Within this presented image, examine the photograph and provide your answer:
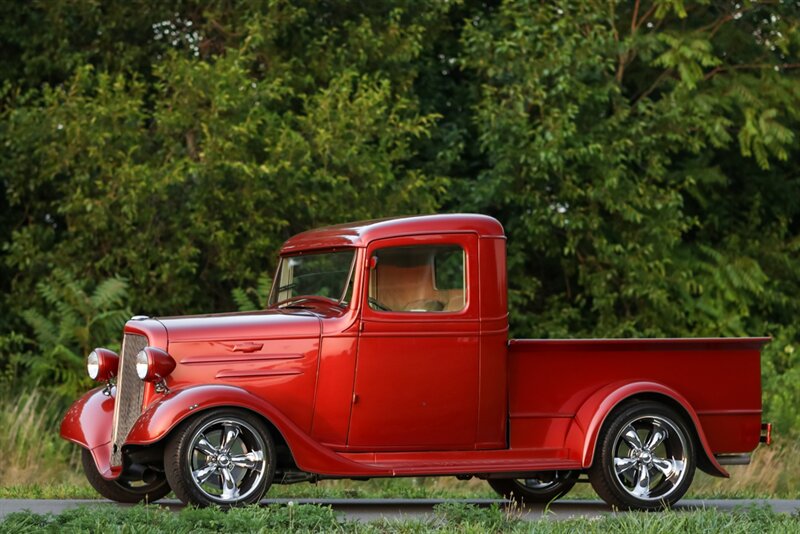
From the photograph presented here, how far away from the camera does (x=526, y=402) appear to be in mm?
10141

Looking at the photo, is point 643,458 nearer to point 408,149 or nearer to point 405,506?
point 405,506

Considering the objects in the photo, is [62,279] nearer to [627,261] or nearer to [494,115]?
[494,115]

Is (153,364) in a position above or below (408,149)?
below

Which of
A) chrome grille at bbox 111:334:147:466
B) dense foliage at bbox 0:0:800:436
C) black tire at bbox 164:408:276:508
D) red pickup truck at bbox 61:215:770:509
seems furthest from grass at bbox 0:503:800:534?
dense foliage at bbox 0:0:800:436

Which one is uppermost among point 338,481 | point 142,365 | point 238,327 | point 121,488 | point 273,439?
point 238,327

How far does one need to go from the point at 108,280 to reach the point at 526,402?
29.7ft

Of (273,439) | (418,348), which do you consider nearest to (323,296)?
(418,348)

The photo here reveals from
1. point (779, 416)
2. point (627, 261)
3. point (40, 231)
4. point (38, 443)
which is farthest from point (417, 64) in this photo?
point (38, 443)

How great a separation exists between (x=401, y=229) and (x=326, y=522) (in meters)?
2.61

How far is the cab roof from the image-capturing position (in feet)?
32.5

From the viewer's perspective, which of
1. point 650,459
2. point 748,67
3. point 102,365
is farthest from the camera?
point 748,67

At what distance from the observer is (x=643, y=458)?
33.2 ft

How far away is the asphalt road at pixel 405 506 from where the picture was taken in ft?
31.7

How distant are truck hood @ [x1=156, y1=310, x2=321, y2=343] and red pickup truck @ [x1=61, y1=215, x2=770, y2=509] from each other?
15mm
